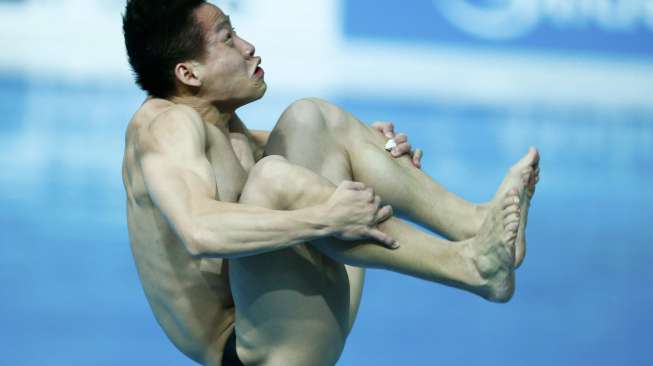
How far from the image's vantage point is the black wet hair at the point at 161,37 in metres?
1.79

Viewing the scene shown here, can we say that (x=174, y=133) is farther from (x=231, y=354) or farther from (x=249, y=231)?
(x=231, y=354)

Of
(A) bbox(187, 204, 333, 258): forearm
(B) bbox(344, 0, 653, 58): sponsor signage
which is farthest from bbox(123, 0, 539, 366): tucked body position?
(B) bbox(344, 0, 653, 58): sponsor signage

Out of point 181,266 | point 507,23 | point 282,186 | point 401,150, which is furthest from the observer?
point 507,23

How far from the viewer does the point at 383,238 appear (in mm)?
1562

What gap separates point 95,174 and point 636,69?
1.91m

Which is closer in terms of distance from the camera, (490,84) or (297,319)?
(297,319)

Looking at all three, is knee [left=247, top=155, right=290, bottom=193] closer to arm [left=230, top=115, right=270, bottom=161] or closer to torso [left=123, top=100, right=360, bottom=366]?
torso [left=123, top=100, right=360, bottom=366]

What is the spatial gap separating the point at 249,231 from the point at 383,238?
222mm

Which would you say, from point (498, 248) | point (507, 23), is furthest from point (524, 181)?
point (507, 23)

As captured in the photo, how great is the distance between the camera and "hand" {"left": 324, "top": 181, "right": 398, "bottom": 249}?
4.94 ft

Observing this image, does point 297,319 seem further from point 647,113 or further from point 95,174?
point 647,113

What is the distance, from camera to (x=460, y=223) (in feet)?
6.29

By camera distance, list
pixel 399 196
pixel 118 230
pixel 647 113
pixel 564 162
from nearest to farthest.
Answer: pixel 399 196 → pixel 118 230 → pixel 564 162 → pixel 647 113

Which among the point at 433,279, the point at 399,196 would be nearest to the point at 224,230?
the point at 433,279
